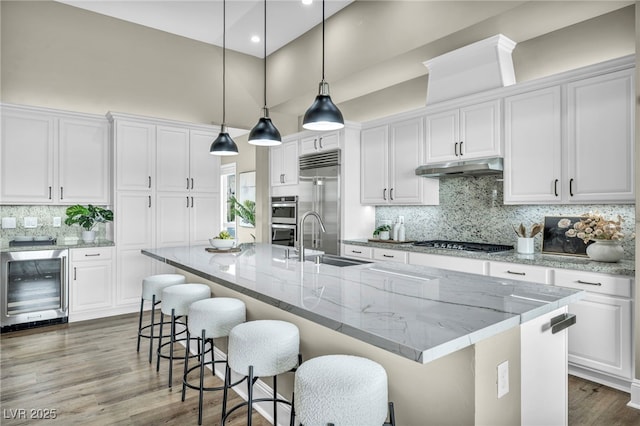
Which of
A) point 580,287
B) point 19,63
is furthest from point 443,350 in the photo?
point 19,63

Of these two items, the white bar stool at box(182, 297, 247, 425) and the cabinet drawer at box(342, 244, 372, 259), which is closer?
the white bar stool at box(182, 297, 247, 425)

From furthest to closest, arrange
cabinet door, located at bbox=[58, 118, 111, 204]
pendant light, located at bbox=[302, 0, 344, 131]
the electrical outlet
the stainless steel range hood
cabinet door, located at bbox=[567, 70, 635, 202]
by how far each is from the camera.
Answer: cabinet door, located at bbox=[58, 118, 111, 204] < the stainless steel range hood < cabinet door, located at bbox=[567, 70, 635, 202] < pendant light, located at bbox=[302, 0, 344, 131] < the electrical outlet

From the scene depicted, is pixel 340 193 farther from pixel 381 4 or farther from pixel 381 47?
pixel 381 4

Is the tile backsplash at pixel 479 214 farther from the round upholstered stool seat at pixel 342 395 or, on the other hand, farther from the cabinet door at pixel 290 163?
the round upholstered stool seat at pixel 342 395

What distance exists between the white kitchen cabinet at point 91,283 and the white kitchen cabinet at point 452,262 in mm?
3525

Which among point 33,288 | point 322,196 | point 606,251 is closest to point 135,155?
point 33,288

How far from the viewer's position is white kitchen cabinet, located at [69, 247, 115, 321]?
4.40 meters

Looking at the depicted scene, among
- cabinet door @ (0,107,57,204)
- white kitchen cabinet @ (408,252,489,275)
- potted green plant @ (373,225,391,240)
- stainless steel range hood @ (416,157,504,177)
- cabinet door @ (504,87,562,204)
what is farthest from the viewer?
potted green plant @ (373,225,391,240)

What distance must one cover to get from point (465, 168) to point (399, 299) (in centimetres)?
237

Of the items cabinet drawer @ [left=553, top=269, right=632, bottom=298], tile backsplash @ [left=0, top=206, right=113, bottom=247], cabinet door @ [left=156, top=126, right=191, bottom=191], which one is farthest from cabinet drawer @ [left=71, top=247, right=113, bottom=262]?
cabinet drawer @ [left=553, top=269, right=632, bottom=298]

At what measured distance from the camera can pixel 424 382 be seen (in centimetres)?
155

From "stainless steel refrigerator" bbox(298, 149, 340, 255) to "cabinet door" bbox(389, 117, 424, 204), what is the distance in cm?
71

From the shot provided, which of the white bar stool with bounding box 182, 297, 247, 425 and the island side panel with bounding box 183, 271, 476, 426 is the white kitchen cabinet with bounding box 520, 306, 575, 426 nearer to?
the island side panel with bounding box 183, 271, 476, 426

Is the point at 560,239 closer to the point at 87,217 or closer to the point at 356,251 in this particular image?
the point at 356,251
